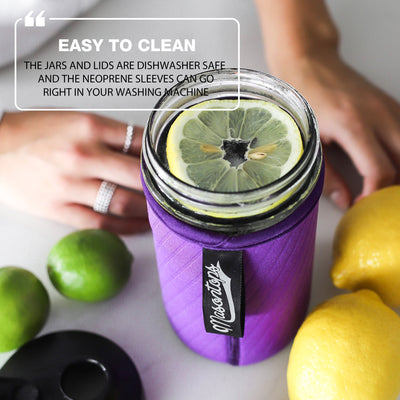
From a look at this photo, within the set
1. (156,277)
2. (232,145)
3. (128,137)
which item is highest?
(232,145)

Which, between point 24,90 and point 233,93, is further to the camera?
point 24,90

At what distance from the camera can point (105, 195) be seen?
0.70 meters

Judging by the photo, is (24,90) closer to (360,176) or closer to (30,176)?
(30,176)

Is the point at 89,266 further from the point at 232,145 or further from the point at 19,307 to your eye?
the point at 232,145

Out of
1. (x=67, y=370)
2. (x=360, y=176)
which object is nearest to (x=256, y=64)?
(x=360, y=176)

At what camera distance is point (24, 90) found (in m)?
0.82

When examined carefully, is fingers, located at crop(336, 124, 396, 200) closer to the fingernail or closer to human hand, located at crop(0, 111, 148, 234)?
the fingernail

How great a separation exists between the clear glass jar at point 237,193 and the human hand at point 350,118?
0.20 meters

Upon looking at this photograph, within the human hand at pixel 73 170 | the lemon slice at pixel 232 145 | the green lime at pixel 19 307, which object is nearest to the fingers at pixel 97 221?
the human hand at pixel 73 170

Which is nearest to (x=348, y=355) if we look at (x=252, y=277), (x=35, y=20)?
(x=252, y=277)

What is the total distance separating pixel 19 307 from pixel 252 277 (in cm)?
24

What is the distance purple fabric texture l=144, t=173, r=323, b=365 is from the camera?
1.55 ft

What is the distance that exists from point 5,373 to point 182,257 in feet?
0.75

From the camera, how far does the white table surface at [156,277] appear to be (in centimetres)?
61
